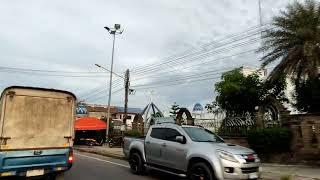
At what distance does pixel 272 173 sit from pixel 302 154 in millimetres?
2968

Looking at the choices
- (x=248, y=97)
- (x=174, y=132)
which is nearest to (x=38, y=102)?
(x=174, y=132)

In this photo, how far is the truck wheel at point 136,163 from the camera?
13.0 meters

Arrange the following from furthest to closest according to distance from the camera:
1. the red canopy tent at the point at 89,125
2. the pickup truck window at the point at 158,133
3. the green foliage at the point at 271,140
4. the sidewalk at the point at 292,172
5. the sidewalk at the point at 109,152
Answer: the red canopy tent at the point at 89,125 → the sidewalk at the point at 109,152 → the green foliage at the point at 271,140 → the pickup truck window at the point at 158,133 → the sidewalk at the point at 292,172

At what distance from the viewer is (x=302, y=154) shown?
50.6 feet

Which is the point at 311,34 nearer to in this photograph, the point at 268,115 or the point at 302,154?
the point at 268,115

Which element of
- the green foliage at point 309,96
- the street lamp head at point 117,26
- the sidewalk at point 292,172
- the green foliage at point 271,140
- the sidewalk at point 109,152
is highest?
the street lamp head at point 117,26

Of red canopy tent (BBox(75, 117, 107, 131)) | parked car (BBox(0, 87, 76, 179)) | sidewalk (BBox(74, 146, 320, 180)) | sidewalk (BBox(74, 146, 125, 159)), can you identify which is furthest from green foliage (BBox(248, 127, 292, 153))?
red canopy tent (BBox(75, 117, 107, 131))

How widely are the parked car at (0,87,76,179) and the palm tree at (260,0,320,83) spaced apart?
11.8 metres

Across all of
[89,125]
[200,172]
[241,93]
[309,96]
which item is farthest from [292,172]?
[89,125]

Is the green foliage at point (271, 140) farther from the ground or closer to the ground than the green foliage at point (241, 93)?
closer to the ground

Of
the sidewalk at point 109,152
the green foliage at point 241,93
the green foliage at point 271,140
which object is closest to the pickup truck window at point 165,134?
the green foliage at point 271,140

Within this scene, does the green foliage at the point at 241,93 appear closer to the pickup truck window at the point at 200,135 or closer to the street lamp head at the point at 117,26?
the street lamp head at the point at 117,26

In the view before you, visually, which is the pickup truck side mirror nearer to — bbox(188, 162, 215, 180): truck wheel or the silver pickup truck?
the silver pickup truck

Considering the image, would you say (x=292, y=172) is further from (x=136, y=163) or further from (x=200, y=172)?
(x=136, y=163)
